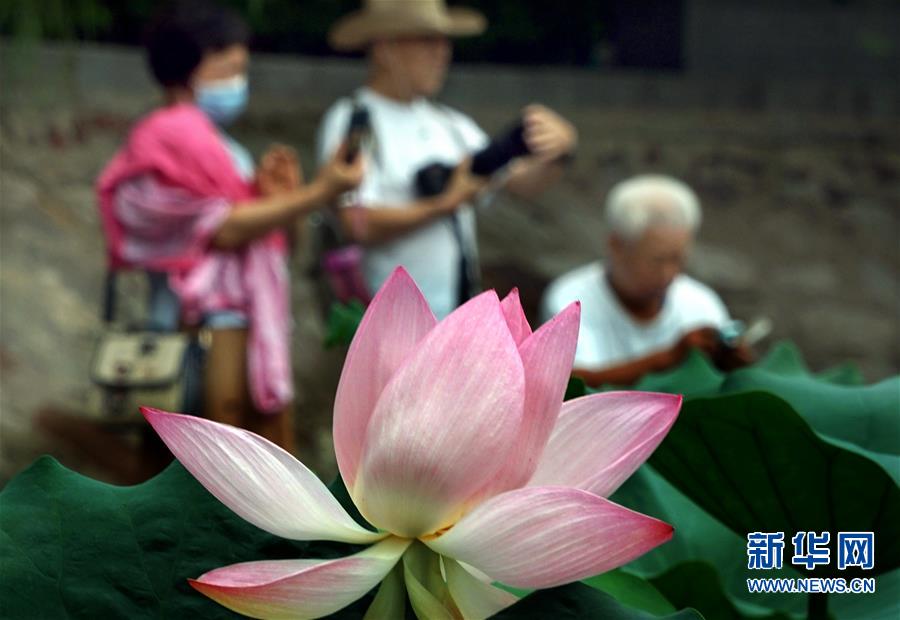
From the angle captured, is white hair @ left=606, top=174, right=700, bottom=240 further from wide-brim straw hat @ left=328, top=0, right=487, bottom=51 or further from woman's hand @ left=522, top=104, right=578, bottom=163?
wide-brim straw hat @ left=328, top=0, right=487, bottom=51

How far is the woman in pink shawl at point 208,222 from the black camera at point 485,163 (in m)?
0.21

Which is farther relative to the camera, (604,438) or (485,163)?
(485,163)

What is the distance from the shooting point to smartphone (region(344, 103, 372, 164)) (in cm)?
248

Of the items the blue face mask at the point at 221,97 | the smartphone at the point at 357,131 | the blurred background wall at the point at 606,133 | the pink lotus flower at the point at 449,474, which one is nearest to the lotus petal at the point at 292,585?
the pink lotus flower at the point at 449,474

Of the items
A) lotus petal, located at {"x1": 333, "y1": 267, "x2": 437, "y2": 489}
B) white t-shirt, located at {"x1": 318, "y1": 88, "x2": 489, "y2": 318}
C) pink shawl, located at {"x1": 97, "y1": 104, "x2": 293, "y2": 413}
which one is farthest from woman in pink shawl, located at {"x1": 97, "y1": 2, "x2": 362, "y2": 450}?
lotus petal, located at {"x1": 333, "y1": 267, "x2": 437, "y2": 489}

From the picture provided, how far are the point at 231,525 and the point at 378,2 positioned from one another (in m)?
2.47

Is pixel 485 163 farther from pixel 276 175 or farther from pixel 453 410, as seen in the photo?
pixel 453 410

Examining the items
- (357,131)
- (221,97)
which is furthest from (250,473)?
(221,97)

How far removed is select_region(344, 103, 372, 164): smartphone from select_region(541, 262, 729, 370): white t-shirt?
1.43ft

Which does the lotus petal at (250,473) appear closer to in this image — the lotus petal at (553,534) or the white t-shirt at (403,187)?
the lotus petal at (553,534)

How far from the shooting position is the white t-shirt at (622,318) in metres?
2.57

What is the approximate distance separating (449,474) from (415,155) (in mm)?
2355

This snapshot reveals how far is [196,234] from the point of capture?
254 centimetres

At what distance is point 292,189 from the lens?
103 inches
